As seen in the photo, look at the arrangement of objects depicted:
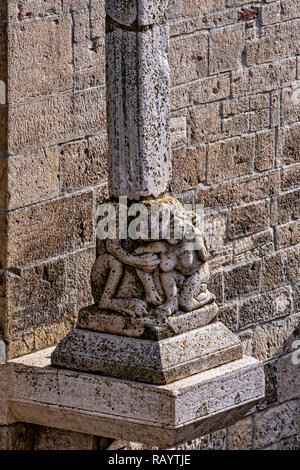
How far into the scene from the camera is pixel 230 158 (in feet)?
24.0

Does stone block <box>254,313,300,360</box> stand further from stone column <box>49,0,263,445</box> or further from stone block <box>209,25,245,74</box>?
stone column <box>49,0,263,445</box>

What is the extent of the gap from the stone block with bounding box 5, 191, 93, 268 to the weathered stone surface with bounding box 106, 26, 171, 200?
1.91 ft

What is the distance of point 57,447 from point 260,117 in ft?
6.69

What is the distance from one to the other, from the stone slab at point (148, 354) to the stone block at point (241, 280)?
1402 mm

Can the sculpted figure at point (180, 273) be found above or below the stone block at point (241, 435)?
above

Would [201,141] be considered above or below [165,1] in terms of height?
below

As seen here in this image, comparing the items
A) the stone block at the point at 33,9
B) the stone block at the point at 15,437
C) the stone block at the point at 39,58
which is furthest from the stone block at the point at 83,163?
the stone block at the point at 15,437

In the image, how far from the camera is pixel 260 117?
24.5ft

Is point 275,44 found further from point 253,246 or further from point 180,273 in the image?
point 180,273

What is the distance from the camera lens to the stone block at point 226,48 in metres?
7.11

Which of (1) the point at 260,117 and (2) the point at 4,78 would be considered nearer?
(2) the point at 4,78

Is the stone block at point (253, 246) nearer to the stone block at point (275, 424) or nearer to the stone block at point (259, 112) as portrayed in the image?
the stone block at point (259, 112)
